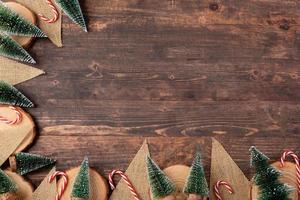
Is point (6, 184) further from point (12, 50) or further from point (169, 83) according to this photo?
point (169, 83)

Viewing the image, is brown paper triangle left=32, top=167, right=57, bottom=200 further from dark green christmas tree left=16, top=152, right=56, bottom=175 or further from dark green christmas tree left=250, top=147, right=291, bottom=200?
dark green christmas tree left=250, top=147, right=291, bottom=200

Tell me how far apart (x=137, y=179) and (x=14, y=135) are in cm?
33

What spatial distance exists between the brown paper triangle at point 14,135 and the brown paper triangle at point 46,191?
0.35ft

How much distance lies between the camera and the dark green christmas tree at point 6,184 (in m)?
1.17

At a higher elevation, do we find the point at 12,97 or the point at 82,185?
the point at 12,97

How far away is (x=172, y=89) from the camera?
1316 millimetres

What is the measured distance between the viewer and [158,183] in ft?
3.86

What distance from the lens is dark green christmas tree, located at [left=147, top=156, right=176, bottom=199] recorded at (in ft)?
3.85

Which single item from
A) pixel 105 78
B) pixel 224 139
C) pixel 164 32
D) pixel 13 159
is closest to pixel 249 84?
pixel 224 139

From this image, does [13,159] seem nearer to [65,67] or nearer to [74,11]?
[65,67]

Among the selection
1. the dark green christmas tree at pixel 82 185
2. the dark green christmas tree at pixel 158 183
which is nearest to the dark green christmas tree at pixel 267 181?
the dark green christmas tree at pixel 158 183

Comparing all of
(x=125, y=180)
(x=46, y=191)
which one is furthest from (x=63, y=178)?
(x=125, y=180)

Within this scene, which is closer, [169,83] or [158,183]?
[158,183]

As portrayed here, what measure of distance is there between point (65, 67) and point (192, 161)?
415 millimetres
